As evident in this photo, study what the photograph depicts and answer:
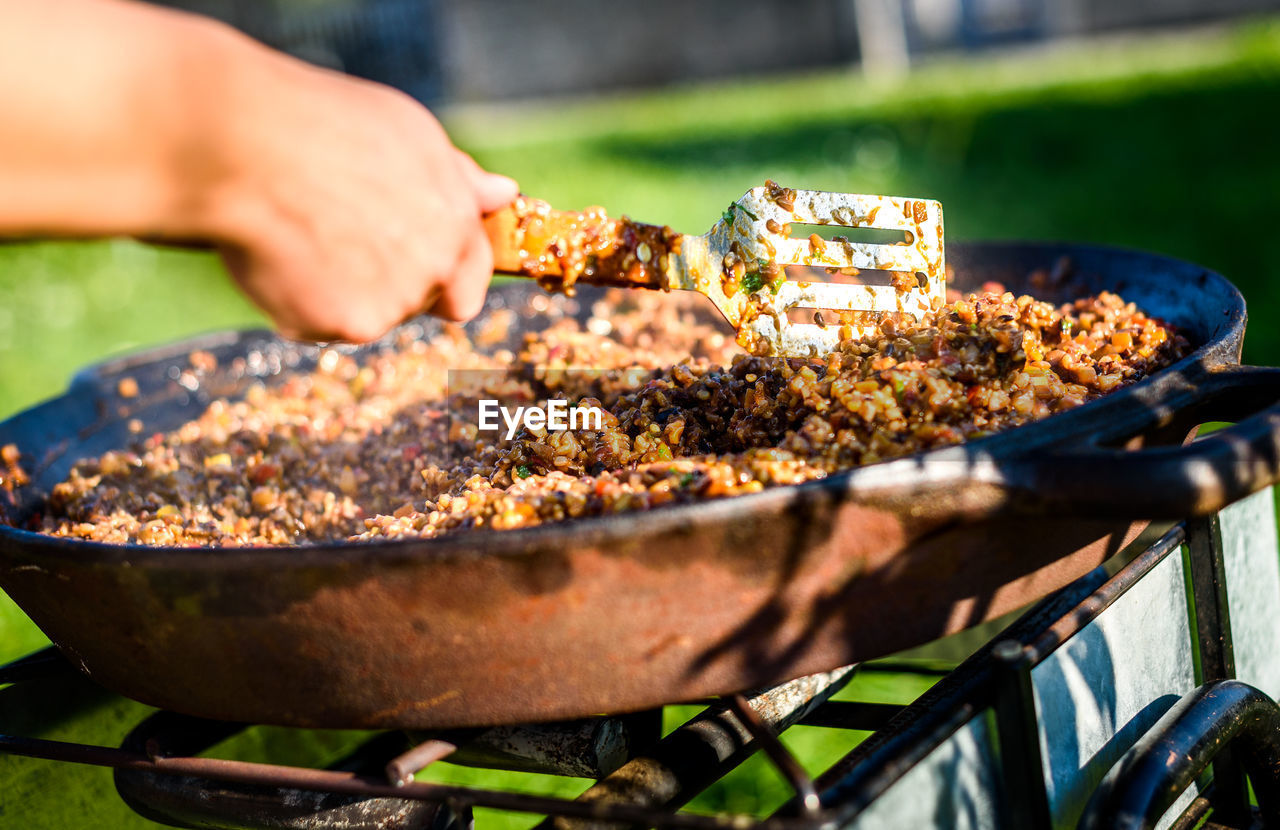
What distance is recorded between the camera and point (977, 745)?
1.31m

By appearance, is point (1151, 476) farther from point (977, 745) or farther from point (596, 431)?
point (596, 431)

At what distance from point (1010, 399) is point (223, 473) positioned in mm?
1355

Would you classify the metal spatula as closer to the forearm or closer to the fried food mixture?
the fried food mixture

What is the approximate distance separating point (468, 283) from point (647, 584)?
47cm

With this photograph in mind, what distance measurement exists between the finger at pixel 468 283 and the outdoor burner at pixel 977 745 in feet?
1.82

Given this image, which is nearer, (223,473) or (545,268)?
(545,268)

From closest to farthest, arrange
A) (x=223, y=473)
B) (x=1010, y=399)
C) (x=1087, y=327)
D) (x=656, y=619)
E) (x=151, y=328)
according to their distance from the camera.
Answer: (x=656, y=619), (x=1010, y=399), (x=1087, y=327), (x=223, y=473), (x=151, y=328)

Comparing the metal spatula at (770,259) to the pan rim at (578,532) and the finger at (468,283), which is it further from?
the pan rim at (578,532)

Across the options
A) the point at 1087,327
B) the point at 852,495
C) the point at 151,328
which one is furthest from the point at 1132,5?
the point at 852,495

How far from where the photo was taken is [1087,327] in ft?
5.74

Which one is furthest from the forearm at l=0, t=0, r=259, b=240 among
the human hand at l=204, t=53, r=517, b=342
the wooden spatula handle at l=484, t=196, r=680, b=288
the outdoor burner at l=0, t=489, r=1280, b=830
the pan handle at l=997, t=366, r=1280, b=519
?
the pan handle at l=997, t=366, r=1280, b=519

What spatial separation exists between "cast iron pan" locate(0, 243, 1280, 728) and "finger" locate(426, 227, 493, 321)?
0.37m

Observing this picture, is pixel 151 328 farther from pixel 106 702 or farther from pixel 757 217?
pixel 757 217

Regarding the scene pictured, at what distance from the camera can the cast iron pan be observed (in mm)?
1121
